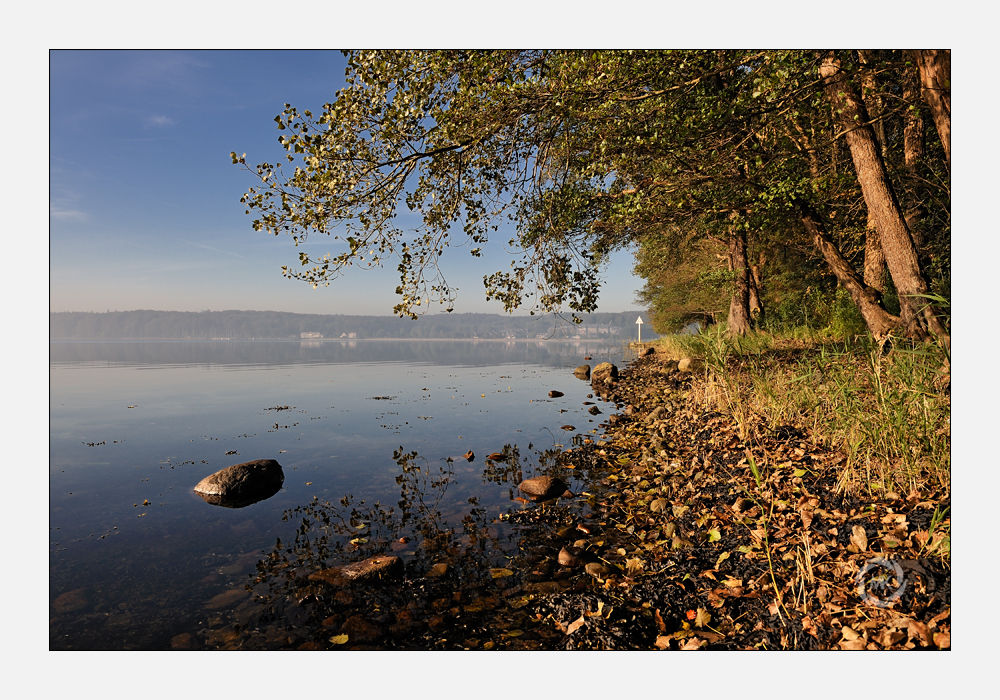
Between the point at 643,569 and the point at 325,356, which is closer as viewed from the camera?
the point at 643,569

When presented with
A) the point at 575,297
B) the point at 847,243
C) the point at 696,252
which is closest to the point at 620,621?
the point at 575,297

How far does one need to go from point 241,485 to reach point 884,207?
1159 cm

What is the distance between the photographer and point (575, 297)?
7715 mm

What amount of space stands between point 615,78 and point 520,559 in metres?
6.50

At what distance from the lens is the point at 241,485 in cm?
789

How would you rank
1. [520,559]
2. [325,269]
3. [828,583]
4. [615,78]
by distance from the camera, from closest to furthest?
[828,583] → [520,559] → [325,269] → [615,78]

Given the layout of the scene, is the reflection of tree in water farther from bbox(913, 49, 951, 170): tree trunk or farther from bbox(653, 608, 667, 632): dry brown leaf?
bbox(913, 49, 951, 170): tree trunk

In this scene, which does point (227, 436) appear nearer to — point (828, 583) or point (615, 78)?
point (615, 78)

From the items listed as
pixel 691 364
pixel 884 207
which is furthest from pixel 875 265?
pixel 691 364

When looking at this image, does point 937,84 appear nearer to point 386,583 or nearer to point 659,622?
point 659,622

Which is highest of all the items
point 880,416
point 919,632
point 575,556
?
point 880,416

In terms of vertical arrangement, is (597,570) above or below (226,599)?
above

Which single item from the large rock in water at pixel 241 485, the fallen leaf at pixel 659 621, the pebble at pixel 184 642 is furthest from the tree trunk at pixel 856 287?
the large rock in water at pixel 241 485

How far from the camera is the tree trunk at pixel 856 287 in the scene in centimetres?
960
